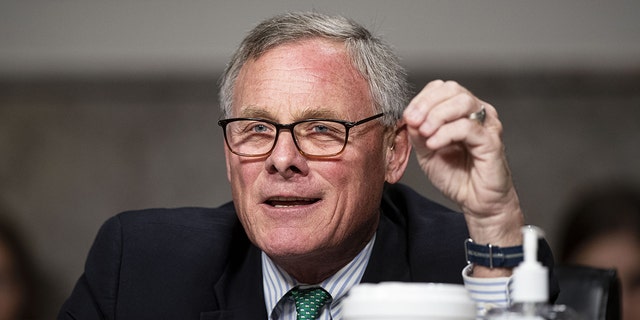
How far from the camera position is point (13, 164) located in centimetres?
484

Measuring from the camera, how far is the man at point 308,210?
6.31ft

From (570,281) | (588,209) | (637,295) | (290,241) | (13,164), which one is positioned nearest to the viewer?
(290,241)

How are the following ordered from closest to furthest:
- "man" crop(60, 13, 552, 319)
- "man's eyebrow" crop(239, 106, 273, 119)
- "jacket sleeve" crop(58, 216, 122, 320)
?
1. "man" crop(60, 13, 552, 319)
2. "man's eyebrow" crop(239, 106, 273, 119)
3. "jacket sleeve" crop(58, 216, 122, 320)

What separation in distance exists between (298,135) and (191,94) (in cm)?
261

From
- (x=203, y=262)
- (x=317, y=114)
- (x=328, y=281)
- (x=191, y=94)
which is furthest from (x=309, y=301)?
(x=191, y=94)

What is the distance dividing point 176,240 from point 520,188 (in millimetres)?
2497

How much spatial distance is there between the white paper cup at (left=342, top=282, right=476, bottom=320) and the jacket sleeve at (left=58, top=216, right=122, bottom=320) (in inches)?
51.1

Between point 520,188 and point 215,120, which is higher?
point 215,120

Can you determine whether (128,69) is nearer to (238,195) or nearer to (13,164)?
(13,164)

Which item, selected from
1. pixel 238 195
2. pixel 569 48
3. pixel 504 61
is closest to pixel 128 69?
pixel 504 61

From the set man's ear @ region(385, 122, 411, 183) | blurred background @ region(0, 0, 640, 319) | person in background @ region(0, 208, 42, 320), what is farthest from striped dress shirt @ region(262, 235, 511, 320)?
blurred background @ region(0, 0, 640, 319)

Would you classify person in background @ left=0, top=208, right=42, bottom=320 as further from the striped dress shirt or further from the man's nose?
the man's nose

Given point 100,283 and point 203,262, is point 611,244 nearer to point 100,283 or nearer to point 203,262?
point 203,262

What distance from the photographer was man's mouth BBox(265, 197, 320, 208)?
86.2 inches
